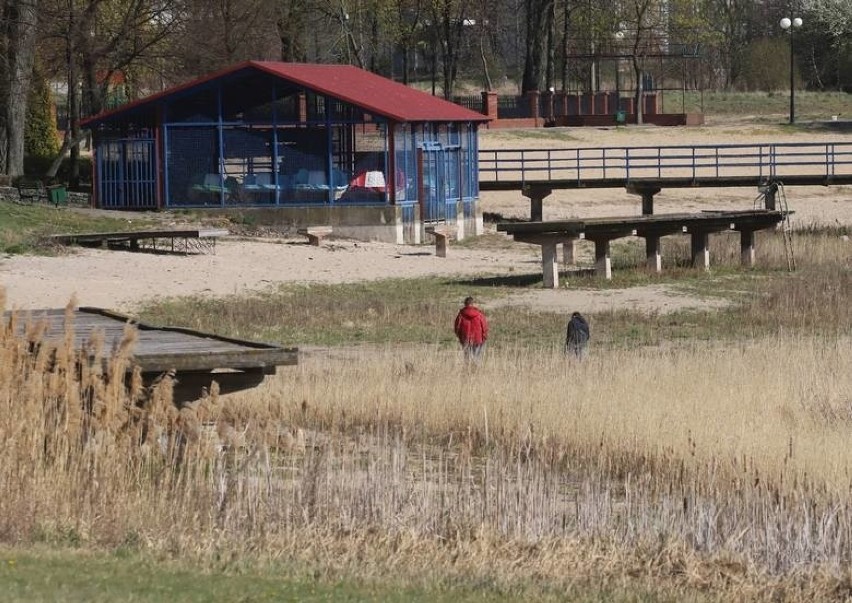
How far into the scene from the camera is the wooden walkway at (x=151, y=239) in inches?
1257

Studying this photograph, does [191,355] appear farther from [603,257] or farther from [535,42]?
[535,42]

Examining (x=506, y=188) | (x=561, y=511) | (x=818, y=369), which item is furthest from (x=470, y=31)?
(x=561, y=511)

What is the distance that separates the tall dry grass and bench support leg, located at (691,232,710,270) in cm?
1945

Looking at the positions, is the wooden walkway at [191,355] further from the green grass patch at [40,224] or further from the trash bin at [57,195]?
the trash bin at [57,195]

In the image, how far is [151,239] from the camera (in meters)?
34.2

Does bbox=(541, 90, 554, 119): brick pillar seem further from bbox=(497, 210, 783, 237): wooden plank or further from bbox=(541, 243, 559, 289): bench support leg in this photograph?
bbox=(541, 243, 559, 289): bench support leg

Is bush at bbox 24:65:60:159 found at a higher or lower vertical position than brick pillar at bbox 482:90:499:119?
lower

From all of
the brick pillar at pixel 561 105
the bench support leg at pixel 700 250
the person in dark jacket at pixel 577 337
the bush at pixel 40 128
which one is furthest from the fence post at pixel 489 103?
the person in dark jacket at pixel 577 337

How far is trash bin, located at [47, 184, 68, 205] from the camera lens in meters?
39.0

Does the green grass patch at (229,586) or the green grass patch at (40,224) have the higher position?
the green grass patch at (40,224)

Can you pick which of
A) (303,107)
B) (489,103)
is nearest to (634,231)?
(303,107)

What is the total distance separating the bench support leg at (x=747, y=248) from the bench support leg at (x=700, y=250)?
1.29 meters

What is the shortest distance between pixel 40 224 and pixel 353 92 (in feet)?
28.9

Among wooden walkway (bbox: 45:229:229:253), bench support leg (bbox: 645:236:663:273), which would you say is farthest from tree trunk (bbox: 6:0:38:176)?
bench support leg (bbox: 645:236:663:273)
